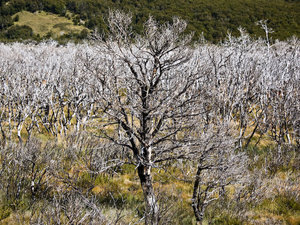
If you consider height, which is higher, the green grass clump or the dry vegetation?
the green grass clump

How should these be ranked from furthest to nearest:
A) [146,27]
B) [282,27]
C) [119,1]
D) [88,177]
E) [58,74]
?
[119,1] → [282,27] → [58,74] → [88,177] → [146,27]

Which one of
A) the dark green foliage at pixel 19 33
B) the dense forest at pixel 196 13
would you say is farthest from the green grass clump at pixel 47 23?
the dense forest at pixel 196 13

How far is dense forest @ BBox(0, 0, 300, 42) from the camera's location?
149 ft

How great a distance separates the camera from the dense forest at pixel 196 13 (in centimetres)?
4550

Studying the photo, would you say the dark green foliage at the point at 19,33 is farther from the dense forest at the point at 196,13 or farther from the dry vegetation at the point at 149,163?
the dry vegetation at the point at 149,163

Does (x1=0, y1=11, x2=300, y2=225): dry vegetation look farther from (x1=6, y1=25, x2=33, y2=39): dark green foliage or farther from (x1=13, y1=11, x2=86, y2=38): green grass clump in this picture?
(x1=6, y1=25, x2=33, y2=39): dark green foliage

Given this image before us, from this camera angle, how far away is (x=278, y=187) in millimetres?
6133

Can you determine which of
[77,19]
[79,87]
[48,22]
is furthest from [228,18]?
[79,87]

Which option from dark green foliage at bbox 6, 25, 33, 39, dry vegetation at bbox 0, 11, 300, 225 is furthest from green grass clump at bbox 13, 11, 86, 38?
dry vegetation at bbox 0, 11, 300, 225

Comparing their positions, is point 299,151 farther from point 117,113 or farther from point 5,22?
point 5,22

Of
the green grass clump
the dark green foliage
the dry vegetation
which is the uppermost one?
the green grass clump

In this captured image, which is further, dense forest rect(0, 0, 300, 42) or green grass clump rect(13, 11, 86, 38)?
green grass clump rect(13, 11, 86, 38)

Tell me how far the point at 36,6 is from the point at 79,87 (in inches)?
3193

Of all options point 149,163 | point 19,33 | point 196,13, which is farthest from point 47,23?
point 149,163
